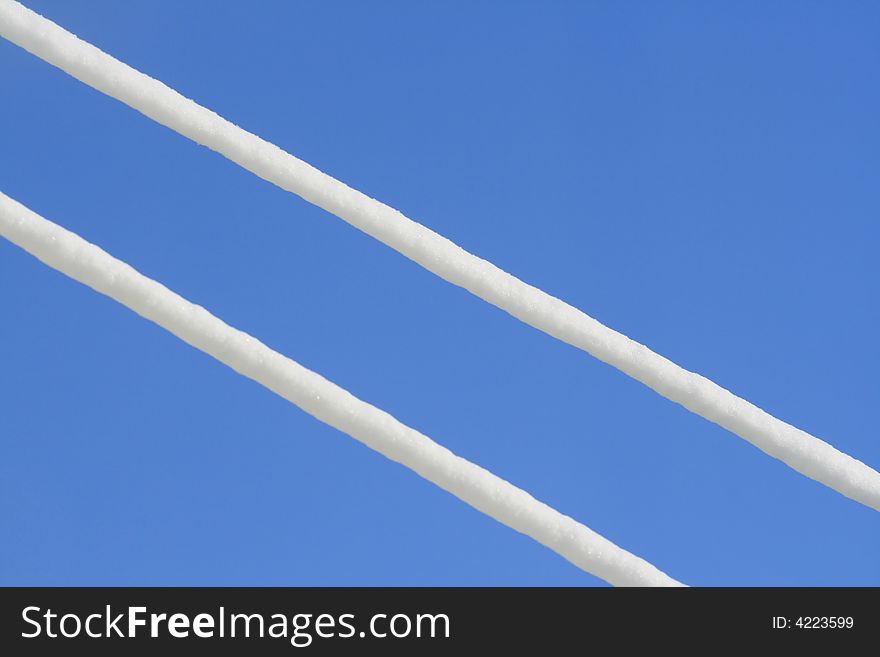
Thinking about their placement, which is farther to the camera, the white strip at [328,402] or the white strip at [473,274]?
the white strip at [473,274]

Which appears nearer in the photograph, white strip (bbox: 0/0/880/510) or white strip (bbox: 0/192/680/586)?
white strip (bbox: 0/192/680/586)

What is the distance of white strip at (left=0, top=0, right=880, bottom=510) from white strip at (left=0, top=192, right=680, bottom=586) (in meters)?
0.38

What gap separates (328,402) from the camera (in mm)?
1809

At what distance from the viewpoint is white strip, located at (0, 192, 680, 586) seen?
1.80m

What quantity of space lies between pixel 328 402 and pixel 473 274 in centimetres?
47

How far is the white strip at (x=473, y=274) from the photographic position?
2.10 m

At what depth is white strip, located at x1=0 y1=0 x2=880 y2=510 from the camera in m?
2.10

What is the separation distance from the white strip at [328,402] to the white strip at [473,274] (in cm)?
38
